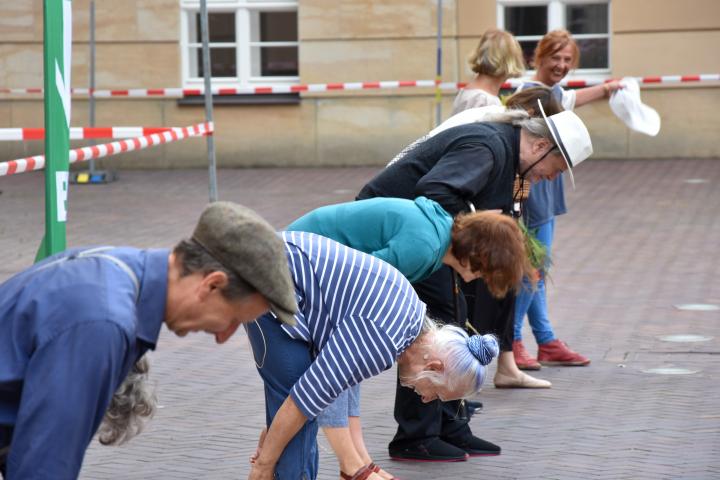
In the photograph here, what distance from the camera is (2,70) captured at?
16.5m

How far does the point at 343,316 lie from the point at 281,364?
0.97ft

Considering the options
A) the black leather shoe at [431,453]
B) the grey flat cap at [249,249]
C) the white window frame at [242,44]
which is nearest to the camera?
the grey flat cap at [249,249]

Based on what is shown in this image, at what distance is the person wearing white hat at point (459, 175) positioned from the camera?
481 centimetres

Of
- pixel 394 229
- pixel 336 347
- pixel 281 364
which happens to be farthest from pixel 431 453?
pixel 336 347

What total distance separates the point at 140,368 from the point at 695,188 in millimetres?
11641

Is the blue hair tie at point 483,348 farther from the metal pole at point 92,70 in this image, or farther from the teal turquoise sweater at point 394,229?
the metal pole at point 92,70

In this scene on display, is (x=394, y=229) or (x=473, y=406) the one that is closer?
(x=394, y=229)

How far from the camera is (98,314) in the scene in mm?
2328

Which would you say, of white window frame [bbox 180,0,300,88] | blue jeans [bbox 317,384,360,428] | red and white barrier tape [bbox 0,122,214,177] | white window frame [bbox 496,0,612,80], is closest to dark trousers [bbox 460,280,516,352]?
blue jeans [bbox 317,384,360,428]

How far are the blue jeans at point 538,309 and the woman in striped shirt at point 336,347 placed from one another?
9.64ft

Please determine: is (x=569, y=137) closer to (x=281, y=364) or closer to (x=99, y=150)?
(x=281, y=364)

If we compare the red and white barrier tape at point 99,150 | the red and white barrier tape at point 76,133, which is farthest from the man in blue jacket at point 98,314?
the red and white barrier tape at point 76,133

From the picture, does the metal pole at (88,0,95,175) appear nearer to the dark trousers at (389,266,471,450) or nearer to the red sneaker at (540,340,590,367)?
the red sneaker at (540,340,590,367)

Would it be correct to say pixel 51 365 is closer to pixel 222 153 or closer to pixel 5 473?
pixel 5 473
